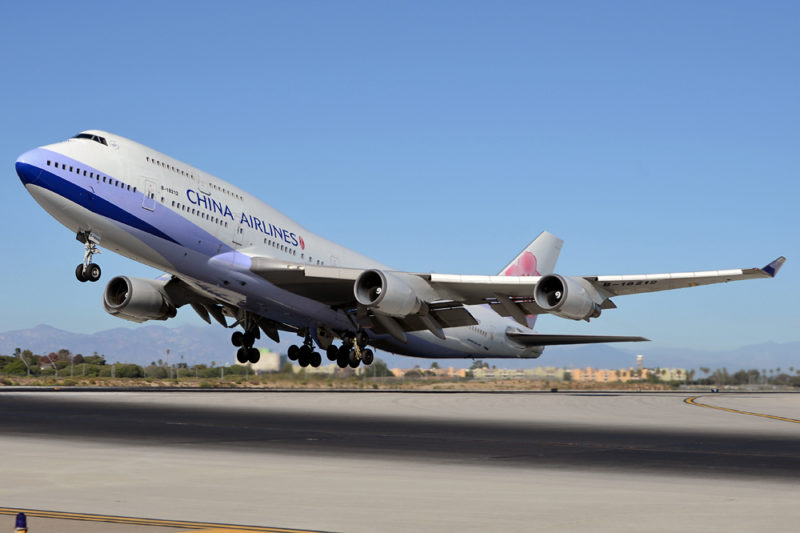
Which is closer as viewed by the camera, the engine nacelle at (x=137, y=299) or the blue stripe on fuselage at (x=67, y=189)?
the blue stripe on fuselage at (x=67, y=189)

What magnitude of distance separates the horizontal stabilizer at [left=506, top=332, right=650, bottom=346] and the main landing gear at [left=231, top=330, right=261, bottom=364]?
18.7 meters

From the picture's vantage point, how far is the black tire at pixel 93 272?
31.2 meters

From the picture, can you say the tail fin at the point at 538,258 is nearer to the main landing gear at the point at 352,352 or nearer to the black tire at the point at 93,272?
the main landing gear at the point at 352,352

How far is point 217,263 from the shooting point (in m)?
34.4

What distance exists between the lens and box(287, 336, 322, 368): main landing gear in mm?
45406

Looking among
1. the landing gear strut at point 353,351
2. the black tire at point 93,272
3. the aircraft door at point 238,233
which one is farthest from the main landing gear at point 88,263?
the landing gear strut at point 353,351

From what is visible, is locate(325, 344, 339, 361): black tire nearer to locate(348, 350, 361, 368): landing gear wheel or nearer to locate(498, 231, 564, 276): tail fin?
locate(348, 350, 361, 368): landing gear wheel

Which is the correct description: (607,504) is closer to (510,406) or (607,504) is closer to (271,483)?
(271,483)

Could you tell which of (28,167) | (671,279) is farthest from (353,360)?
(28,167)

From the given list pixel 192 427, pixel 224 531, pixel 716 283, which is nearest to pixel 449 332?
pixel 716 283

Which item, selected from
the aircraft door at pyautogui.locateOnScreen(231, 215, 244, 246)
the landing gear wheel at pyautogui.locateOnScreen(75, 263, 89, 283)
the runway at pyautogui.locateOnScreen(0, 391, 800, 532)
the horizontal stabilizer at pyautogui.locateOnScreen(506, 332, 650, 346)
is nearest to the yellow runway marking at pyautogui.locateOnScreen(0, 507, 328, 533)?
the runway at pyautogui.locateOnScreen(0, 391, 800, 532)

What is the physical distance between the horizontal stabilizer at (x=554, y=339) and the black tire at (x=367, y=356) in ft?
50.7

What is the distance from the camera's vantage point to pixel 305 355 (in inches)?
1804

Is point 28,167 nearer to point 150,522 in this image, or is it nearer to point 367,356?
point 367,356
